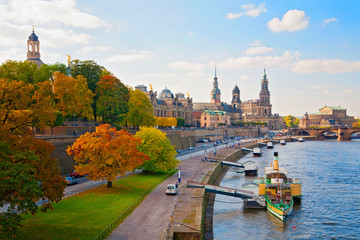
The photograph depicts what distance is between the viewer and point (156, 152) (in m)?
60.1

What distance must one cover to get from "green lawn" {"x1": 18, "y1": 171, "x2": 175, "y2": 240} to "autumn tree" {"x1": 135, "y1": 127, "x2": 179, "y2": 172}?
436 inches

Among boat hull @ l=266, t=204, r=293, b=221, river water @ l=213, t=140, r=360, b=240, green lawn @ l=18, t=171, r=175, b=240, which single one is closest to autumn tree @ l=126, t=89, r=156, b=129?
river water @ l=213, t=140, r=360, b=240

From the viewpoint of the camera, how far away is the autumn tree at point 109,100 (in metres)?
81.6

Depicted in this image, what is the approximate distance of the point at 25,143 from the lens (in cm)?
2691

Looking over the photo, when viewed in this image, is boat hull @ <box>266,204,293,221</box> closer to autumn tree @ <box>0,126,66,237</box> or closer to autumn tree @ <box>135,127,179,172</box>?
autumn tree @ <box>135,127,179,172</box>

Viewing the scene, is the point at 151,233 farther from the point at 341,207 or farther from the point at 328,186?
the point at 328,186

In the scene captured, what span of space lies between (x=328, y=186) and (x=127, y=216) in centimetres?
4659

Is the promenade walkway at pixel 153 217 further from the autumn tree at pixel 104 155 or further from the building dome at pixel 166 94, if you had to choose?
the building dome at pixel 166 94

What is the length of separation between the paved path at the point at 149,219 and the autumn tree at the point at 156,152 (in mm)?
12607

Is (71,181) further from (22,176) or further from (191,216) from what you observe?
(22,176)

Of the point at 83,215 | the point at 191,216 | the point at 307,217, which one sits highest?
the point at 83,215

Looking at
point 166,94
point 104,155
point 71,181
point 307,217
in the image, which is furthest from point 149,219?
point 166,94

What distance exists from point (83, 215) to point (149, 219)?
6319 millimetres

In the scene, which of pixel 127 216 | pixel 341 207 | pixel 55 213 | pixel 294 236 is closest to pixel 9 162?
pixel 55 213
